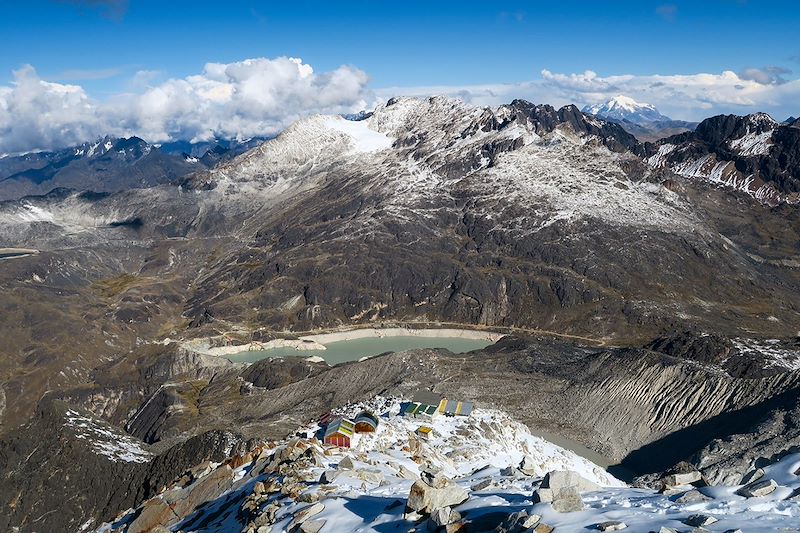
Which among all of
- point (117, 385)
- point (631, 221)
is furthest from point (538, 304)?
point (117, 385)

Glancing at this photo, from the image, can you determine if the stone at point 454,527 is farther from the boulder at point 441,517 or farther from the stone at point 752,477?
the stone at point 752,477

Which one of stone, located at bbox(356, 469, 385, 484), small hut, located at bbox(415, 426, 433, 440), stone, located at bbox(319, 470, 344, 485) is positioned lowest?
small hut, located at bbox(415, 426, 433, 440)

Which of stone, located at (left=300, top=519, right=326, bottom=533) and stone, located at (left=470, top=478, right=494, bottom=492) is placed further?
stone, located at (left=470, top=478, right=494, bottom=492)

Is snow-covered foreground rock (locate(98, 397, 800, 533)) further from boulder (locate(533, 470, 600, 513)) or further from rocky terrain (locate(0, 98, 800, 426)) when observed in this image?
rocky terrain (locate(0, 98, 800, 426))

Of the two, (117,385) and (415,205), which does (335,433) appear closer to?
(117,385)

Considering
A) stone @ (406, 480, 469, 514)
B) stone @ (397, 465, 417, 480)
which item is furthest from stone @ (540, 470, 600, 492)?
stone @ (397, 465, 417, 480)

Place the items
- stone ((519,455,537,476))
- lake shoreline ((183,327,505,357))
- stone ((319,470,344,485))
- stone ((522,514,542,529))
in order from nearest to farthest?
stone ((522,514,542,529)) → stone ((319,470,344,485)) → stone ((519,455,537,476)) → lake shoreline ((183,327,505,357))

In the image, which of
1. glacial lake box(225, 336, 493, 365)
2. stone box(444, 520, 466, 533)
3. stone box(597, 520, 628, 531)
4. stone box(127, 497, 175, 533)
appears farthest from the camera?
glacial lake box(225, 336, 493, 365)
